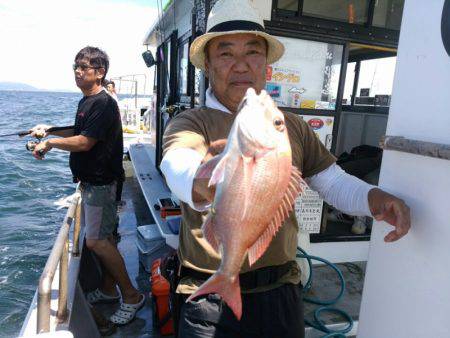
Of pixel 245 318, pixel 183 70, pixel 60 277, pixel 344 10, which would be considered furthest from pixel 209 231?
pixel 183 70

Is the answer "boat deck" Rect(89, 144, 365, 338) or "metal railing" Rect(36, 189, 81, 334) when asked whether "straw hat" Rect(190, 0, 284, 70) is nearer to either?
"metal railing" Rect(36, 189, 81, 334)

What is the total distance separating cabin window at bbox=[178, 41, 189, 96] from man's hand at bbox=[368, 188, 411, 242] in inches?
172

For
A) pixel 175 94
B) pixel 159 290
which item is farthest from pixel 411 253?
pixel 175 94

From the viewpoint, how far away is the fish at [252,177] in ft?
3.88

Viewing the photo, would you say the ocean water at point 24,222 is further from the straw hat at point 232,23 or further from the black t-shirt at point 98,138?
the straw hat at point 232,23

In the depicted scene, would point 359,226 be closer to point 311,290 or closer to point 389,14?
point 311,290

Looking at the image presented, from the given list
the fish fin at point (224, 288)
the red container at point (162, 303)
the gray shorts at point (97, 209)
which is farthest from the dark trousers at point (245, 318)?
the gray shorts at point (97, 209)

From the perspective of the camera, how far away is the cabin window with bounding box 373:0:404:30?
4395mm

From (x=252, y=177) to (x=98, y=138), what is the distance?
2.75 meters

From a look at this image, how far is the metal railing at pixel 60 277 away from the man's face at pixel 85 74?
3.65 ft

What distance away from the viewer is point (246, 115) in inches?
46.9

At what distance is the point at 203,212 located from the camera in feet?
6.20

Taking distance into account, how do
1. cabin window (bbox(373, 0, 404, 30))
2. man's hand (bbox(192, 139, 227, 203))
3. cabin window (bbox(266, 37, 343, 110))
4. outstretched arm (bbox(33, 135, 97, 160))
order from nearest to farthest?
man's hand (bbox(192, 139, 227, 203)) → outstretched arm (bbox(33, 135, 97, 160)) → cabin window (bbox(266, 37, 343, 110)) → cabin window (bbox(373, 0, 404, 30))

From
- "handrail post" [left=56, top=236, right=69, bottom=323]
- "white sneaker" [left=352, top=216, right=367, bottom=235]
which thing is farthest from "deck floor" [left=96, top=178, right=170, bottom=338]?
"white sneaker" [left=352, top=216, right=367, bottom=235]
